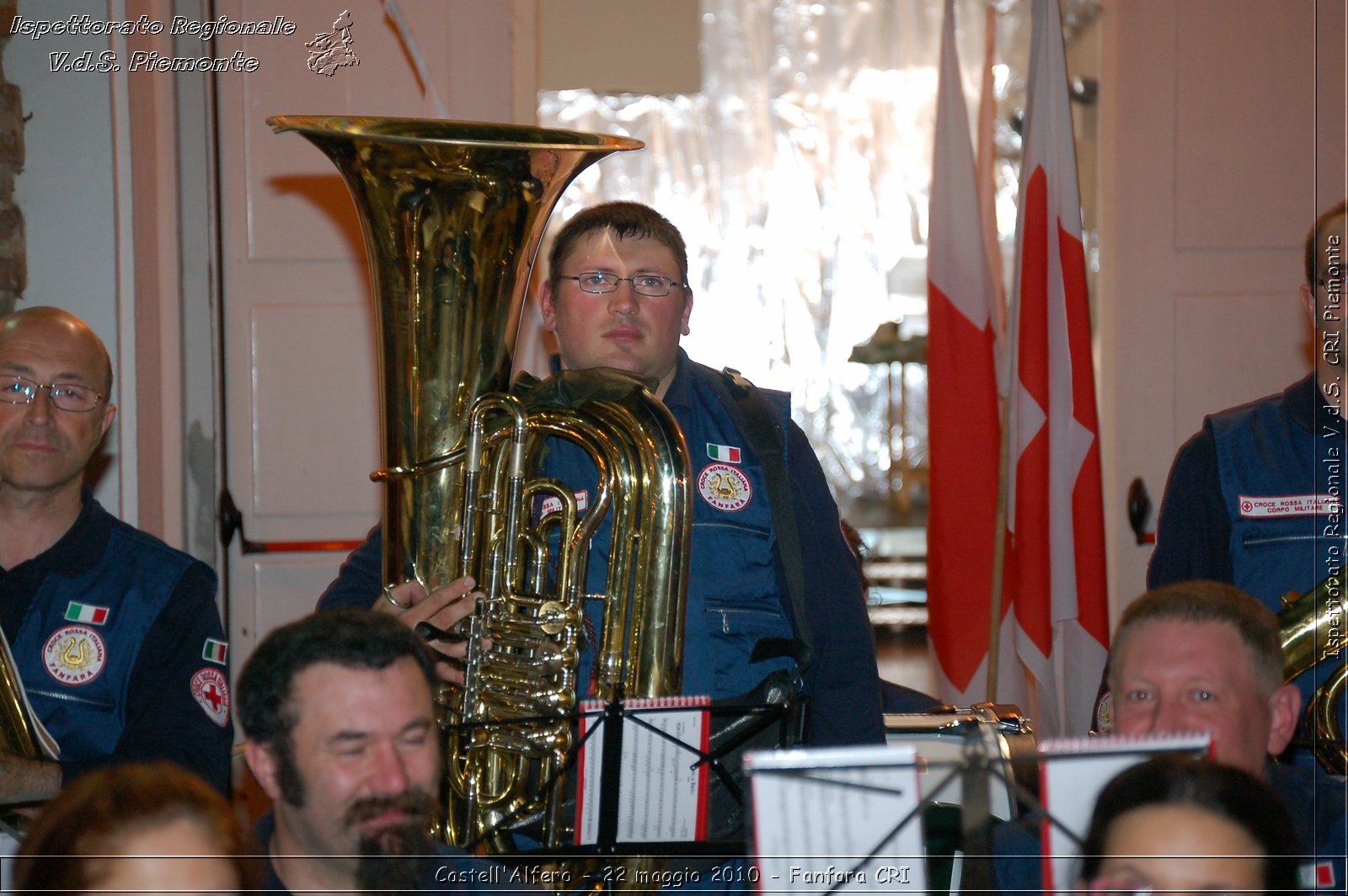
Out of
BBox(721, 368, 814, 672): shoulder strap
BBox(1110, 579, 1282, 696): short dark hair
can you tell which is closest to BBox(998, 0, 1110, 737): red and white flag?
BBox(721, 368, 814, 672): shoulder strap

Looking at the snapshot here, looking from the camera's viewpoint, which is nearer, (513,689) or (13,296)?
(513,689)

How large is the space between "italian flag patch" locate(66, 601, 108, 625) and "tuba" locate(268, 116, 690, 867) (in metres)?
0.55

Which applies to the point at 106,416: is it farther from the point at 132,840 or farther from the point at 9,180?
the point at 132,840

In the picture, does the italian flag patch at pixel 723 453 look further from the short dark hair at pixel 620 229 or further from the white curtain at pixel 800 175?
the white curtain at pixel 800 175

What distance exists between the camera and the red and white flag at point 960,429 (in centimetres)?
360

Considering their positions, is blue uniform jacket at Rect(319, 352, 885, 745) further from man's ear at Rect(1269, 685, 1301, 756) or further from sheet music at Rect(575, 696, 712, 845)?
man's ear at Rect(1269, 685, 1301, 756)

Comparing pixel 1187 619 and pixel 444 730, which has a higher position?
pixel 1187 619

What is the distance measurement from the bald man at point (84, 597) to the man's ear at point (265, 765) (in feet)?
2.04

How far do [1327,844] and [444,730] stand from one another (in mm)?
1179

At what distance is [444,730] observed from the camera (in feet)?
6.02

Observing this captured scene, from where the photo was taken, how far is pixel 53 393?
2.30 meters

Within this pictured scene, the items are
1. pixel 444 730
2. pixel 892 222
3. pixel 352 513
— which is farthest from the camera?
pixel 892 222

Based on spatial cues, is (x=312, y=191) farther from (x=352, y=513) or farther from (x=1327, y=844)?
(x=1327, y=844)

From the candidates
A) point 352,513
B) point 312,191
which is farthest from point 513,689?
point 312,191
